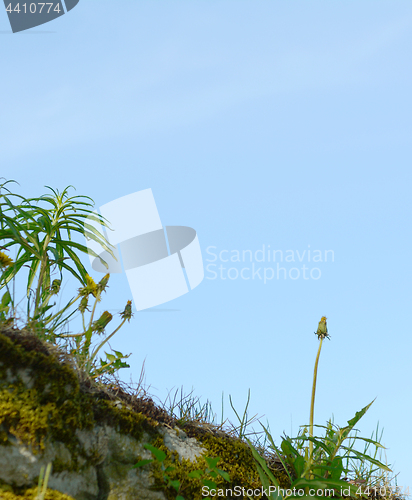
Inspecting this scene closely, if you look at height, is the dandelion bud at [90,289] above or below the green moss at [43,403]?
above

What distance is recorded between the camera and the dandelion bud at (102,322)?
317 cm

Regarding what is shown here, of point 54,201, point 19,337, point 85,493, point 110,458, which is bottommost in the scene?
point 85,493

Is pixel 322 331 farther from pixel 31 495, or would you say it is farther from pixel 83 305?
pixel 31 495

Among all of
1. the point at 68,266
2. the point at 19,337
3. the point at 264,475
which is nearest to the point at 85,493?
the point at 19,337

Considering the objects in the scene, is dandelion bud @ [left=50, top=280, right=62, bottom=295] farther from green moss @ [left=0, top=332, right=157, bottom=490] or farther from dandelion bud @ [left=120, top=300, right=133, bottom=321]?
green moss @ [left=0, top=332, right=157, bottom=490]

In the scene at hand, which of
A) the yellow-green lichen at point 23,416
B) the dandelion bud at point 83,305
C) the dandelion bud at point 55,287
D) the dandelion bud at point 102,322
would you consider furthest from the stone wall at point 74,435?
the dandelion bud at point 55,287

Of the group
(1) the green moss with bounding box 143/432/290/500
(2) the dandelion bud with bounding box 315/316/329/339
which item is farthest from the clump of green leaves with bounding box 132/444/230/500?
(2) the dandelion bud with bounding box 315/316/329/339

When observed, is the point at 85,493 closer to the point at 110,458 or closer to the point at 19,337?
the point at 110,458

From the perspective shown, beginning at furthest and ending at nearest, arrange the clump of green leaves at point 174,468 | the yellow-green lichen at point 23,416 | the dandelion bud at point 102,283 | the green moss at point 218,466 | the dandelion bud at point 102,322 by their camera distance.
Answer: the dandelion bud at point 102,283, the dandelion bud at point 102,322, the green moss at point 218,466, the clump of green leaves at point 174,468, the yellow-green lichen at point 23,416

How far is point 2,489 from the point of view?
198 cm

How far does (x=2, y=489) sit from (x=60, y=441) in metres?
0.32

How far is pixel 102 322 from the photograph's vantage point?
3.19 m

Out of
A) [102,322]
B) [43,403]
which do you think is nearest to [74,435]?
[43,403]

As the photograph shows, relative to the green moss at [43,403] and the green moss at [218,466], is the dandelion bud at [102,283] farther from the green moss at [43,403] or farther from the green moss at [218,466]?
the green moss at [218,466]
